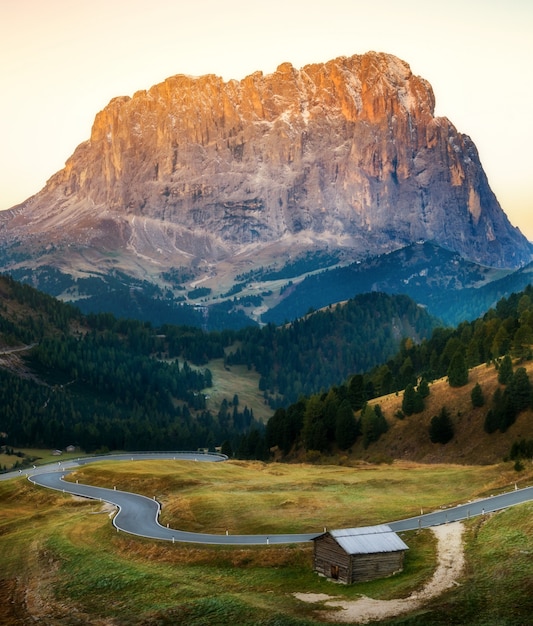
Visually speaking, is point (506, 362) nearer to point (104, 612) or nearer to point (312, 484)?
point (312, 484)

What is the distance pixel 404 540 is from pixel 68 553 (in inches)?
1433

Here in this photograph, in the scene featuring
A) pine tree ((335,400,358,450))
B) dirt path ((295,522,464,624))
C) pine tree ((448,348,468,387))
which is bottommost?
pine tree ((335,400,358,450))

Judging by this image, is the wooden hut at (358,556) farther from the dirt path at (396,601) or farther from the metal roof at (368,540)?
the dirt path at (396,601)

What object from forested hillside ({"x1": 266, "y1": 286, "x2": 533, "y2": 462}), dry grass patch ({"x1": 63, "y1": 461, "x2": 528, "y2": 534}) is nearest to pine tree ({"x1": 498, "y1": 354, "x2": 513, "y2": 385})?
forested hillside ({"x1": 266, "y1": 286, "x2": 533, "y2": 462})

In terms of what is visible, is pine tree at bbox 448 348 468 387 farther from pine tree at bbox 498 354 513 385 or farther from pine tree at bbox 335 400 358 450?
pine tree at bbox 335 400 358 450

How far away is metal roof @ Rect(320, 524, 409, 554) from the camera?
7162 centimetres

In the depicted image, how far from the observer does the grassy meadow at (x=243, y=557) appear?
64.9 m

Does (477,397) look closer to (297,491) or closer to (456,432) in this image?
(456,432)

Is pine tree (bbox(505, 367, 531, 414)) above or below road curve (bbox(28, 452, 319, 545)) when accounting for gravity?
above

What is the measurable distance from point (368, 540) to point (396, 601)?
9847mm

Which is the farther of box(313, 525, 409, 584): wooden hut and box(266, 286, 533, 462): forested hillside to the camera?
box(266, 286, 533, 462): forested hillside

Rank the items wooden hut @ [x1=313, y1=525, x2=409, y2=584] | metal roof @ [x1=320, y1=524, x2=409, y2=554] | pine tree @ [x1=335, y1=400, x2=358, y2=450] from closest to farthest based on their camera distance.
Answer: wooden hut @ [x1=313, y1=525, x2=409, y2=584] → metal roof @ [x1=320, y1=524, x2=409, y2=554] → pine tree @ [x1=335, y1=400, x2=358, y2=450]

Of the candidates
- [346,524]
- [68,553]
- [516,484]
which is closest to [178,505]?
[68,553]

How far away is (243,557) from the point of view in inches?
3108
